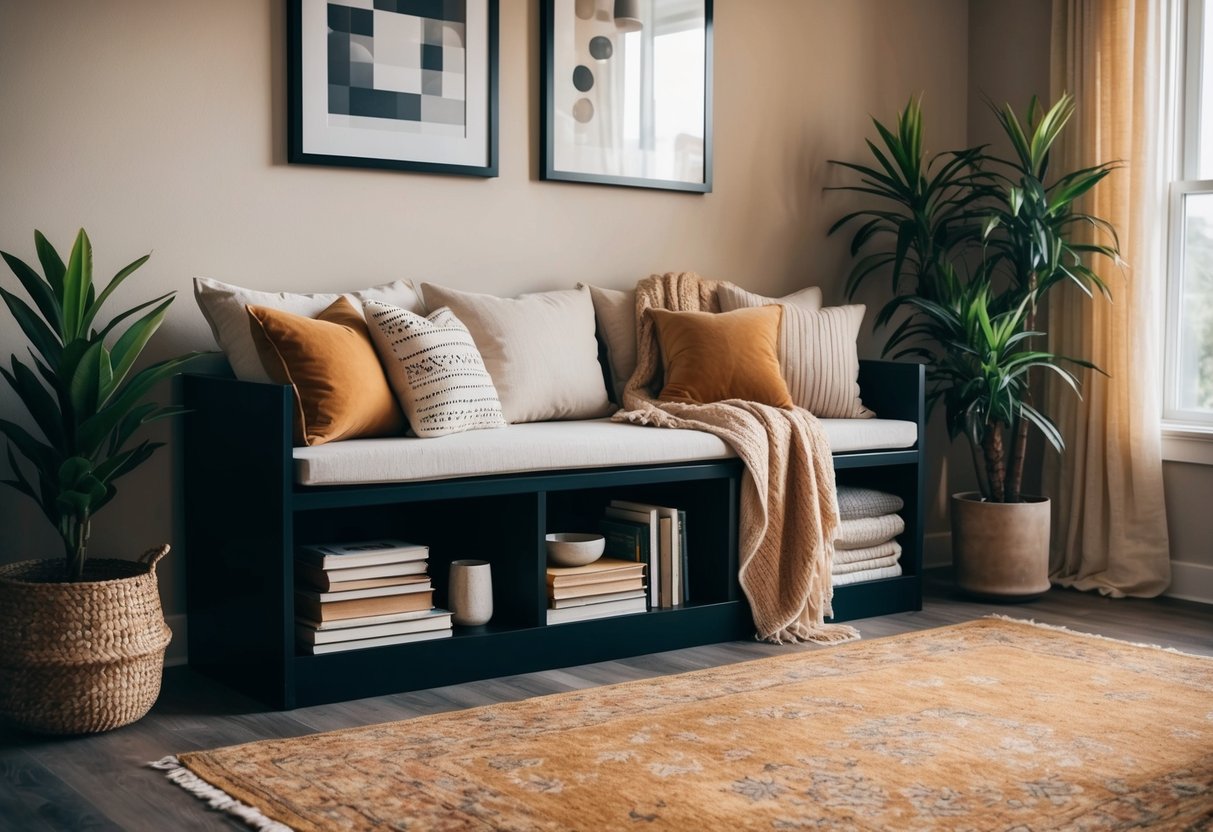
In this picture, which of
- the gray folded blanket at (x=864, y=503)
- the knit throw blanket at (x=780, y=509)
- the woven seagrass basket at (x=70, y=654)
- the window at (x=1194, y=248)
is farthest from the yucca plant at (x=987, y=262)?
the woven seagrass basket at (x=70, y=654)

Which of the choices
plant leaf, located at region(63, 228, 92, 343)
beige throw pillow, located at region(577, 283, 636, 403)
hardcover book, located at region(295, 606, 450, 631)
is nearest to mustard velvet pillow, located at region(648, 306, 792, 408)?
beige throw pillow, located at region(577, 283, 636, 403)

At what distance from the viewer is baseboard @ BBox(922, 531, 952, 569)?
4848 millimetres

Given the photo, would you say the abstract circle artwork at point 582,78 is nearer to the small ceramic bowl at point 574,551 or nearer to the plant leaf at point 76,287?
the small ceramic bowl at point 574,551

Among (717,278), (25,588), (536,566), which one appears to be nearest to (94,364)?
(25,588)

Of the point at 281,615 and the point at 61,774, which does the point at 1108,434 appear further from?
the point at 61,774

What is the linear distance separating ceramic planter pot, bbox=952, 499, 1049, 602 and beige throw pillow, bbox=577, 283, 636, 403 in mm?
1191

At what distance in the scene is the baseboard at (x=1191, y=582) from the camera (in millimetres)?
4230

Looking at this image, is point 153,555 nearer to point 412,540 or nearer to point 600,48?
point 412,540

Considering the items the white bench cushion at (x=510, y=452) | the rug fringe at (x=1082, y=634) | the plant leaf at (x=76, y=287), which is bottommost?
the rug fringe at (x=1082, y=634)

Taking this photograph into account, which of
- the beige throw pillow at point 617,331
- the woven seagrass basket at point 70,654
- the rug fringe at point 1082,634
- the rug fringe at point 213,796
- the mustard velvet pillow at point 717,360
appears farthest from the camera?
the beige throw pillow at point 617,331

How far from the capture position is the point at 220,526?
309cm

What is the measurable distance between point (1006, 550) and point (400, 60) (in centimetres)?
234

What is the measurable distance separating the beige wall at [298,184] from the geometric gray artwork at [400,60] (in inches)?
6.2

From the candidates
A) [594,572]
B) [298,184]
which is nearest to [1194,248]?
[594,572]
